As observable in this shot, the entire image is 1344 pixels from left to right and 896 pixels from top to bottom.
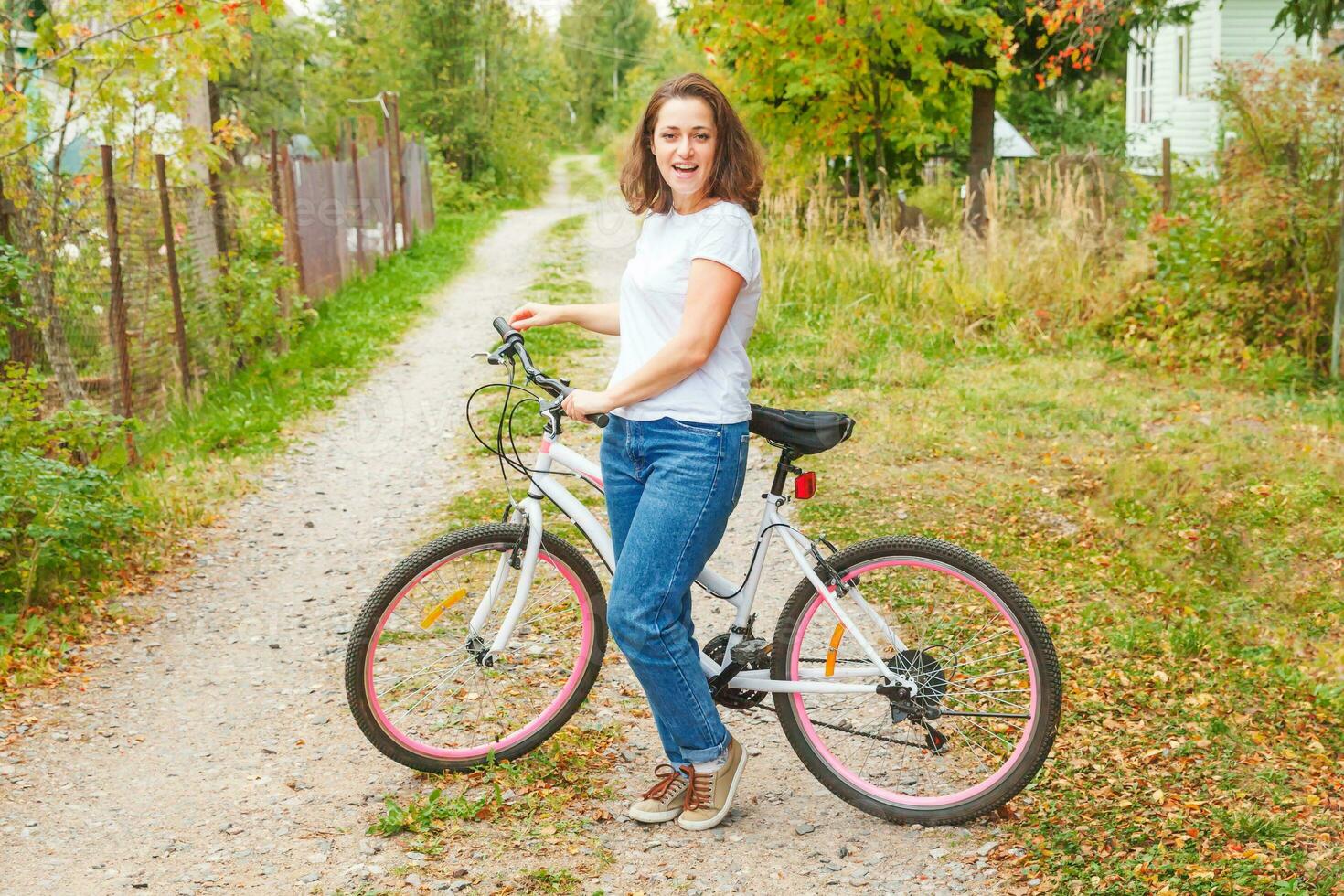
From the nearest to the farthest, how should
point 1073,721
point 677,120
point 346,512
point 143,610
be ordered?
point 677,120
point 1073,721
point 143,610
point 346,512

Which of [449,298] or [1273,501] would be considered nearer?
[1273,501]

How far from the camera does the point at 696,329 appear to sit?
10.4 ft

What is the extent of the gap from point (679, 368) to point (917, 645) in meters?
1.12

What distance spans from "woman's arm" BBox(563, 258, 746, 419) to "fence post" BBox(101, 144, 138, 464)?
5.14 metres

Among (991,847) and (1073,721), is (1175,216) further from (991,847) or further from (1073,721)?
(991,847)

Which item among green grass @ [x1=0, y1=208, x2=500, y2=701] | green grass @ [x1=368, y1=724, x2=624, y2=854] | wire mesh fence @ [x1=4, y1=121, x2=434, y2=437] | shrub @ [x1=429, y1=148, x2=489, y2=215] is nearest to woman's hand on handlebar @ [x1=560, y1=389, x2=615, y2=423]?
green grass @ [x1=368, y1=724, x2=624, y2=854]


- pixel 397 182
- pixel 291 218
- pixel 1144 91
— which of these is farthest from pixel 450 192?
pixel 291 218

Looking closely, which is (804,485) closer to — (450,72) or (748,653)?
(748,653)

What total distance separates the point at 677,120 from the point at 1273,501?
4.31 m

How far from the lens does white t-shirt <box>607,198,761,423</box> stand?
3.25 m

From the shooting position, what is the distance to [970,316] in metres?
11.2

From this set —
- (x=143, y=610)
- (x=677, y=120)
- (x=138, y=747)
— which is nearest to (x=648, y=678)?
(x=677, y=120)

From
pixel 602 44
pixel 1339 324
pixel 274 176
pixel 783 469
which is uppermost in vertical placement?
pixel 602 44

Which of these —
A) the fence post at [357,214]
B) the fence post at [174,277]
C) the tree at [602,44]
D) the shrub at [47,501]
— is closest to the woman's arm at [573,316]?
the shrub at [47,501]
